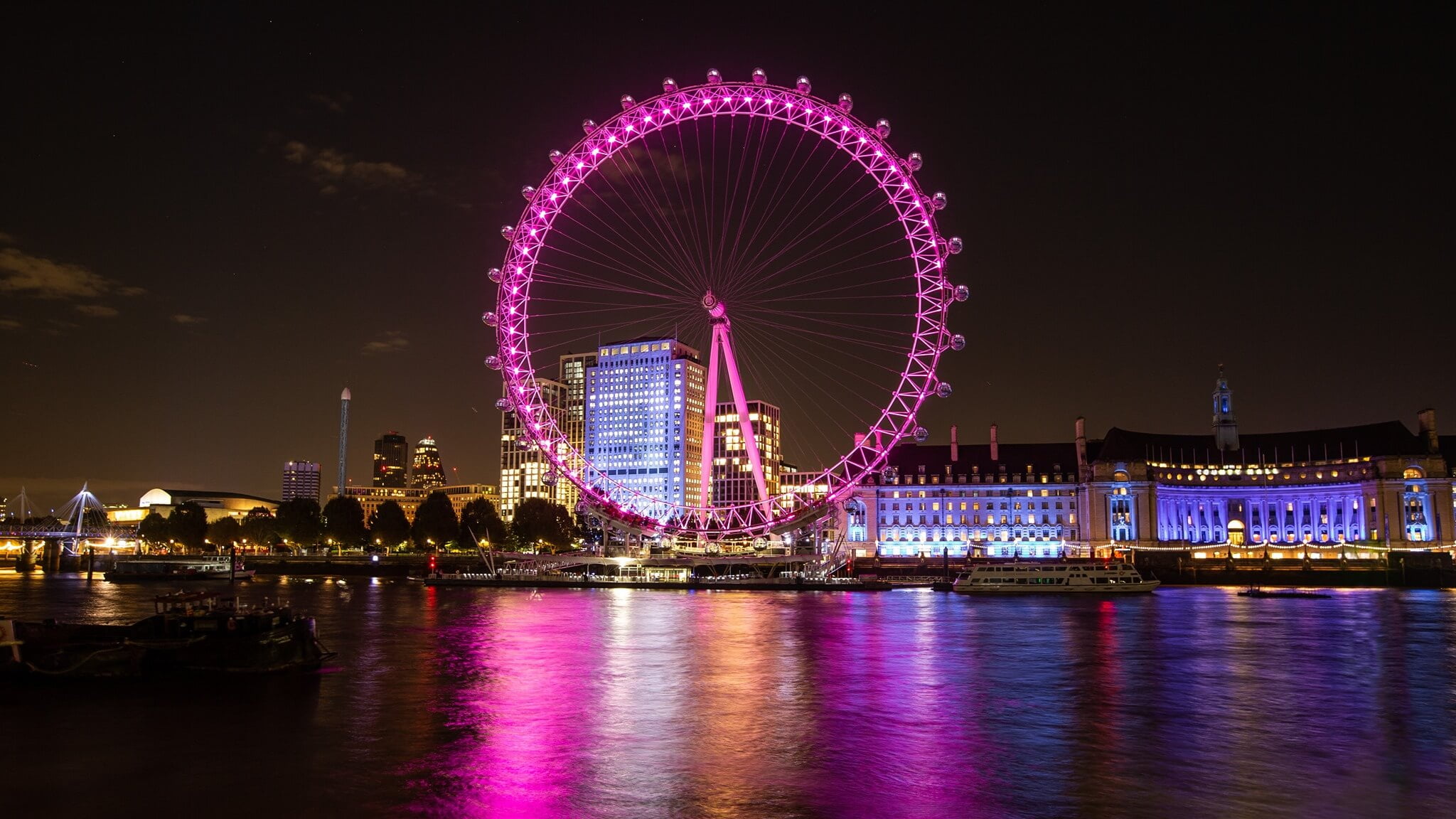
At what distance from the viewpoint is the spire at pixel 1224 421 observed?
158m

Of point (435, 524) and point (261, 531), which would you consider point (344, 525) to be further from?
point (261, 531)

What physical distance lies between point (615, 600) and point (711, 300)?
31.7 metres

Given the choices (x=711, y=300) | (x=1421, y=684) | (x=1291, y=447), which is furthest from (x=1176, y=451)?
(x=1421, y=684)

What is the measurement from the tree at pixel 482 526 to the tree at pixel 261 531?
92.0 feet

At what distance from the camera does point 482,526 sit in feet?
535

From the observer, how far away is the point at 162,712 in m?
32.1

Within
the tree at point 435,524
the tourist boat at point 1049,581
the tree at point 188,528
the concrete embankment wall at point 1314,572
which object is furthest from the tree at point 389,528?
the concrete embankment wall at point 1314,572

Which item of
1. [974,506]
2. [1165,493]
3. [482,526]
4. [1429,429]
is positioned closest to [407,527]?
[482,526]

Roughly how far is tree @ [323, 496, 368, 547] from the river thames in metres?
108

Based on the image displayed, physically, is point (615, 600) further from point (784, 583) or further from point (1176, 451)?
point (1176, 451)

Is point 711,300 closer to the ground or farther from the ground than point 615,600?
farther from the ground

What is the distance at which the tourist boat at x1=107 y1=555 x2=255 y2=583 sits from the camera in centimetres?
13388

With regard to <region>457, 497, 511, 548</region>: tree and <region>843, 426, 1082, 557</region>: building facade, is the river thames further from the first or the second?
<region>457, 497, 511, 548</region>: tree

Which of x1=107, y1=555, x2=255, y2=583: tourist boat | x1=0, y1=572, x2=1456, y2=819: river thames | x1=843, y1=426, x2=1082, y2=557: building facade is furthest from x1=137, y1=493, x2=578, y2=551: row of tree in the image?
x1=0, y1=572, x2=1456, y2=819: river thames
